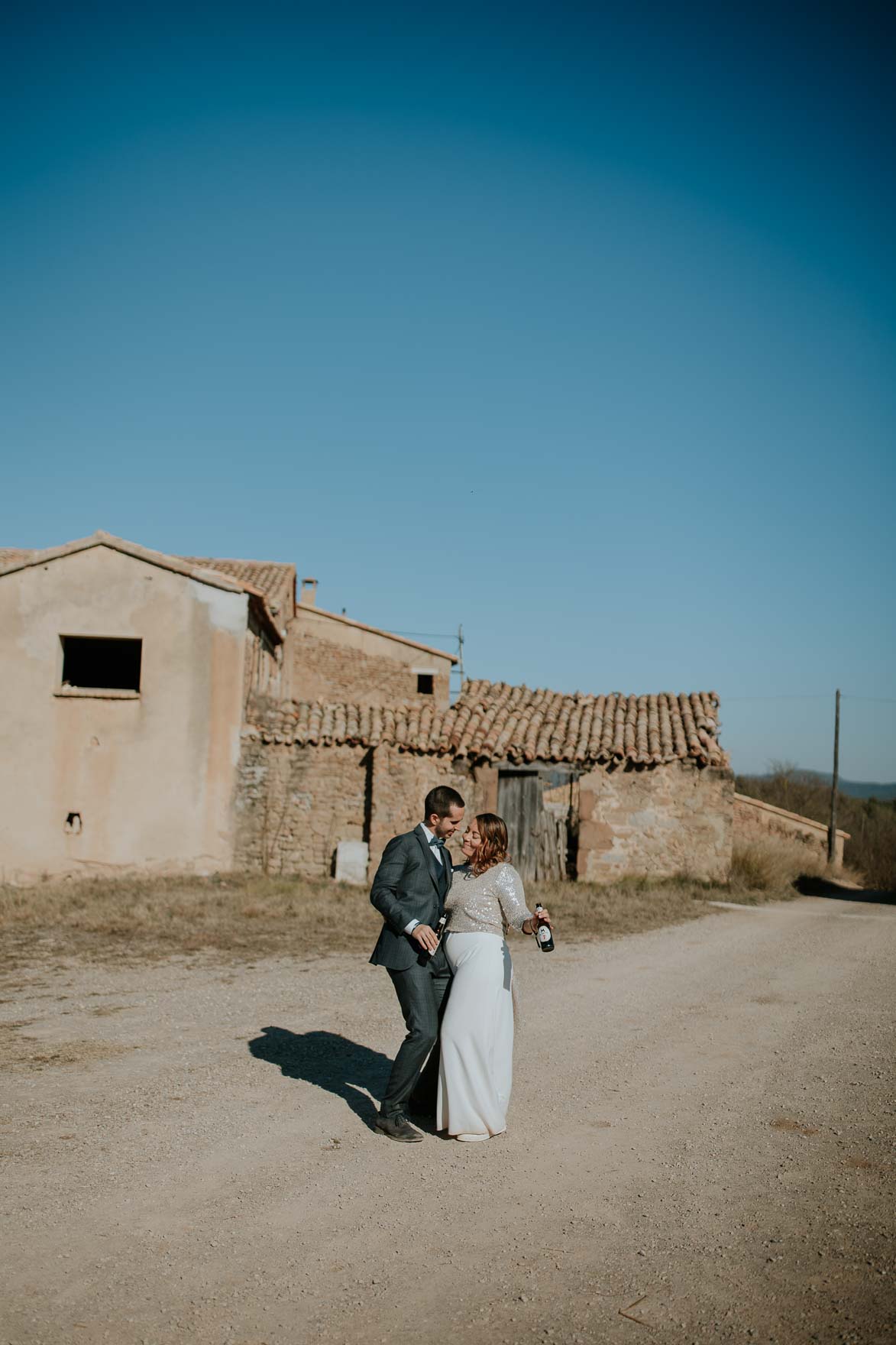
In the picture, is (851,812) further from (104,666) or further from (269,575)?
(104,666)

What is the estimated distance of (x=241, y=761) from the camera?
17938mm

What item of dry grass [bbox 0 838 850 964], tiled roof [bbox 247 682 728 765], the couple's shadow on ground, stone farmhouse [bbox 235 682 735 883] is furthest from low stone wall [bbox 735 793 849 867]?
the couple's shadow on ground

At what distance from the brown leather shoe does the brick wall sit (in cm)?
2131

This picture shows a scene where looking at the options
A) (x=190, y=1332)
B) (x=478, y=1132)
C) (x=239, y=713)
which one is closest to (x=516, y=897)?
(x=478, y=1132)

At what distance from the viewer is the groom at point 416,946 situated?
5.04 m

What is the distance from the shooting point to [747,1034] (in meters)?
7.41

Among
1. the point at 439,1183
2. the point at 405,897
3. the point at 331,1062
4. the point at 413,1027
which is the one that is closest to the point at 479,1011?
the point at 413,1027

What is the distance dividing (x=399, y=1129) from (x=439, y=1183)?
0.61 meters

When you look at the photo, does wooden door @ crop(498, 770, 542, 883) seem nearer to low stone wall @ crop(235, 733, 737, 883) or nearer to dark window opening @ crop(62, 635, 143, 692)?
low stone wall @ crop(235, 733, 737, 883)

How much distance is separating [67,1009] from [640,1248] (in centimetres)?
590

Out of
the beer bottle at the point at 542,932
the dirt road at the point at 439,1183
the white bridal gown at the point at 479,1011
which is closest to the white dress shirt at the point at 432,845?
the white bridal gown at the point at 479,1011

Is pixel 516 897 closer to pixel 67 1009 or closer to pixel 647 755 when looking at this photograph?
pixel 67 1009

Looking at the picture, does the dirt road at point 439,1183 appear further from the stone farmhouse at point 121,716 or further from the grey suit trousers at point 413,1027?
the stone farmhouse at point 121,716

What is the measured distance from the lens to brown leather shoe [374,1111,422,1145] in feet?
16.5
